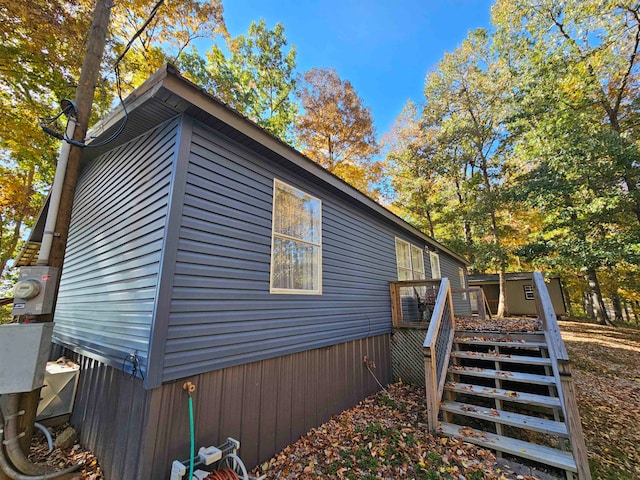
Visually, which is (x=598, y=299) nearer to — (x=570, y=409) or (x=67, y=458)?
(x=570, y=409)

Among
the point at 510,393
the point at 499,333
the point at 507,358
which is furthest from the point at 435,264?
the point at 510,393

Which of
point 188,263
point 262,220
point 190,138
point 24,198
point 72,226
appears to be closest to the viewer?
point 188,263

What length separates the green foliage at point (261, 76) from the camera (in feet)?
42.1

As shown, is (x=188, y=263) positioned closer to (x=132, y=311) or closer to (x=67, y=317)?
(x=132, y=311)

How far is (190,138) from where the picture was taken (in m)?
2.95

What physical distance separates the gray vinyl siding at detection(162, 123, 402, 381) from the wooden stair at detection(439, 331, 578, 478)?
200 cm

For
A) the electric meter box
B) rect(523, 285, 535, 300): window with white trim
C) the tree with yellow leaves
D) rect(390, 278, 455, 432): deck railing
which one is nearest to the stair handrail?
rect(390, 278, 455, 432): deck railing

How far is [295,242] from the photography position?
4207 millimetres

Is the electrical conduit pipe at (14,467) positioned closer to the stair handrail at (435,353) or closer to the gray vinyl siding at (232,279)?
the gray vinyl siding at (232,279)

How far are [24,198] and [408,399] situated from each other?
1577cm

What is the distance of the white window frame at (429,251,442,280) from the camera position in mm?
10109

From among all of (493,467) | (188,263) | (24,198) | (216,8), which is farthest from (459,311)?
(24,198)

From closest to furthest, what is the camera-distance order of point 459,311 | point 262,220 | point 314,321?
1. point 262,220
2. point 314,321
3. point 459,311

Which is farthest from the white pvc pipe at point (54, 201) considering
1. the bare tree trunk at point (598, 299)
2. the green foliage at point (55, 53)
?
the bare tree trunk at point (598, 299)
